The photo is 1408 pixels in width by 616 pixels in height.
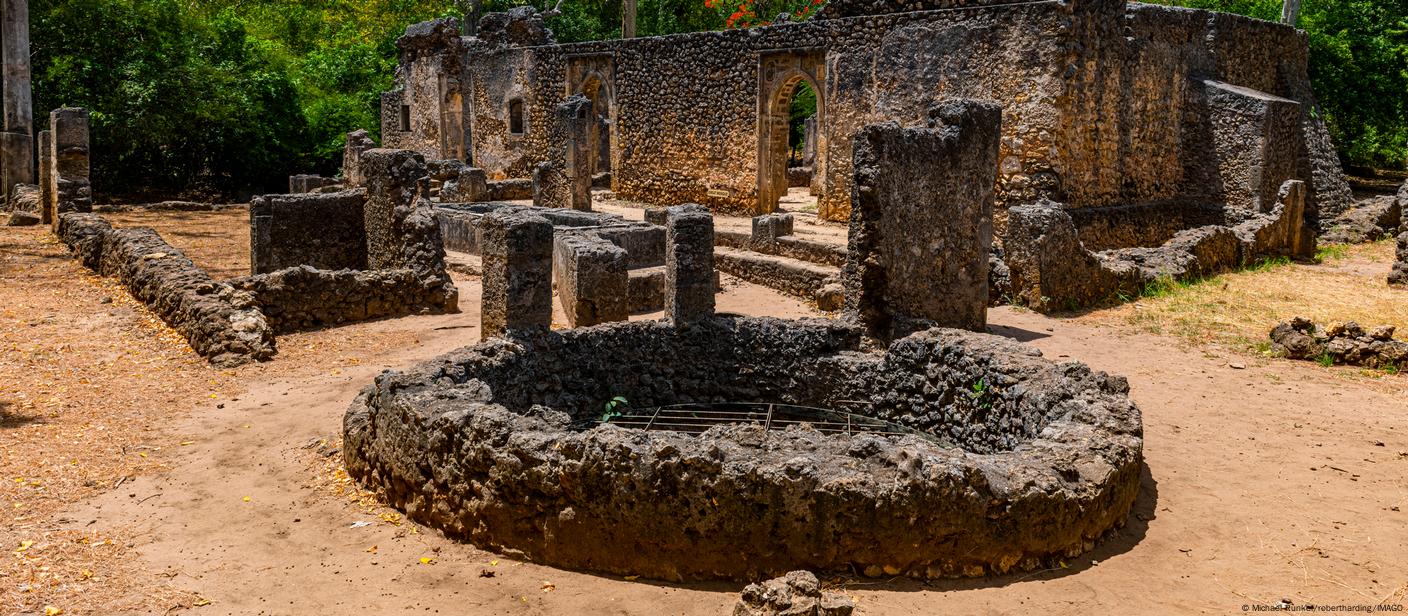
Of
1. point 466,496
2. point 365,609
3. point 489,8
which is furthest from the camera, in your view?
point 489,8

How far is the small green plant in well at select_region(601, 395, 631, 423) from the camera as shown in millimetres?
7866

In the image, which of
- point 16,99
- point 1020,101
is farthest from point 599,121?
point 1020,101

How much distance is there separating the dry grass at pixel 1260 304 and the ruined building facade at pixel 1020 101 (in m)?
2.46

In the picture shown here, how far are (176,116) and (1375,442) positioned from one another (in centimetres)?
2296

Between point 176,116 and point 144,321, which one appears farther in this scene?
point 176,116

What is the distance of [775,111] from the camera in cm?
2042

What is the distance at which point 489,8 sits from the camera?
38188mm

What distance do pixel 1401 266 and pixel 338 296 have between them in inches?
522

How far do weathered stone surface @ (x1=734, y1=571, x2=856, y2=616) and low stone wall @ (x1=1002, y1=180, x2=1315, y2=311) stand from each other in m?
8.46

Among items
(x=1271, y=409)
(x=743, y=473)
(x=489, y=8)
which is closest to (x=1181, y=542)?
(x=743, y=473)

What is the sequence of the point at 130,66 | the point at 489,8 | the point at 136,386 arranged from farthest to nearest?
1. the point at 489,8
2. the point at 130,66
3. the point at 136,386

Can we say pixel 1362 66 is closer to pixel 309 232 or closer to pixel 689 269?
pixel 689 269

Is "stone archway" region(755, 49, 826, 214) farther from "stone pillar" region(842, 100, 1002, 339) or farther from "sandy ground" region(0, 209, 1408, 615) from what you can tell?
"sandy ground" region(0, 209, 1408, 615)

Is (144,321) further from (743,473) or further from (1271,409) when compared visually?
(1271,409)
